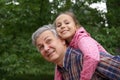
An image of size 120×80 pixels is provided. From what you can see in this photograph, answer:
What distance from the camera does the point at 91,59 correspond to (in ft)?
6.90

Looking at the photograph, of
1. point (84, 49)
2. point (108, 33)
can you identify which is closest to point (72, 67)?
point (84, 49)

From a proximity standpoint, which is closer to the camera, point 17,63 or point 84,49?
point 84,49

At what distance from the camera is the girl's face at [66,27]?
2.31 m

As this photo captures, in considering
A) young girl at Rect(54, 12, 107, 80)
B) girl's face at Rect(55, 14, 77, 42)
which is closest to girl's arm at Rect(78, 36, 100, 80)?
young girl at Rect(54, 12, 107, 80)

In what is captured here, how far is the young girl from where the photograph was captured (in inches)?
82.5

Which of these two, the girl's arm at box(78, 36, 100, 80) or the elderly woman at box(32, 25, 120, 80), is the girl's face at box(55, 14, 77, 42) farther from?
the girl's arm at box(78, 36, 100, 80)

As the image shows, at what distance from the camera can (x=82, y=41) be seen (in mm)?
2203

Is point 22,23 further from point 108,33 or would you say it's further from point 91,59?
point 91,59

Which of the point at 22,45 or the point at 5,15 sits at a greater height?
the point at 5,15

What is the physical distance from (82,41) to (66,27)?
0.18 metres

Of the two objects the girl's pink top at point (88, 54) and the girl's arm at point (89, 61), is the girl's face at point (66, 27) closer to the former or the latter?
the girl's pink top at point (88, 54)

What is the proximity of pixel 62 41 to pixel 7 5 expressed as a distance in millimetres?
5979

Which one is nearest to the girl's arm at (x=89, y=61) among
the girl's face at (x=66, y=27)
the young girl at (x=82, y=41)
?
the young girl at (x=82, y=41)

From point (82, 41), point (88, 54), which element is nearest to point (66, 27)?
point (82, 41)
